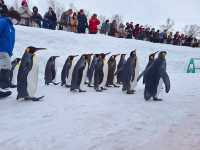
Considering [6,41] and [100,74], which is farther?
[100,74]

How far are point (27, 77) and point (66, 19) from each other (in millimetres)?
14542

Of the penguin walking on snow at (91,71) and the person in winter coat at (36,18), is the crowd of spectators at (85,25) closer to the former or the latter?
the person in winter coat at (36,18)

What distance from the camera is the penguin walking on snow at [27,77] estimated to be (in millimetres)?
10281

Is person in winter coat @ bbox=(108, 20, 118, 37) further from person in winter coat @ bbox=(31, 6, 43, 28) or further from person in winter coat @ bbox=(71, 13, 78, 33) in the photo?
person in winter coat @ bbox=(31, 6, 43, 28)

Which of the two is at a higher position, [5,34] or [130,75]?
[5,34]

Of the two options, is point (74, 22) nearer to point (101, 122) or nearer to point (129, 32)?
point (129, 32)

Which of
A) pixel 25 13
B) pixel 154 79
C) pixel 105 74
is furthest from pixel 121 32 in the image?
pixel 154 79

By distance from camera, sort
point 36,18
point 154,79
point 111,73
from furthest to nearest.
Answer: point 36,18
point 111,73
point 154,79

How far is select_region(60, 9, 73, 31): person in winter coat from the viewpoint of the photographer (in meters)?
23.9

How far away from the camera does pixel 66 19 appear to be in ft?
80.6

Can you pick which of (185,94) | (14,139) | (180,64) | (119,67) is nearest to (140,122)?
(14,139)

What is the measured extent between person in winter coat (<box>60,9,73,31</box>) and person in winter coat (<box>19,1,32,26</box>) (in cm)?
171

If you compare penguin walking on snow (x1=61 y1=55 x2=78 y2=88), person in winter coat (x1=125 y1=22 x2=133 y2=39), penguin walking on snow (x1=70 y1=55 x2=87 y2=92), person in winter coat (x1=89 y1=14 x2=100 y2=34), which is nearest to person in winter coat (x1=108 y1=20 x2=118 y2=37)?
person in winter coat (x1=125 y1=22 x2=133 y2=39)

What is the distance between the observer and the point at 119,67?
15742mm
